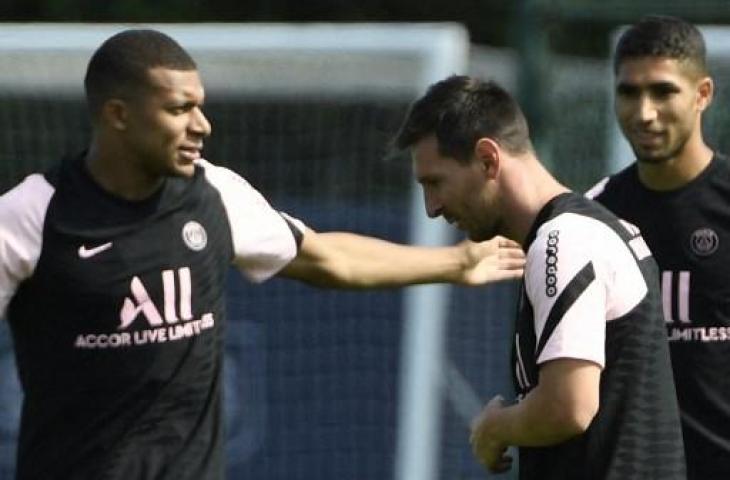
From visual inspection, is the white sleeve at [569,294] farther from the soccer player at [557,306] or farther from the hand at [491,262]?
the hand at [491,262]

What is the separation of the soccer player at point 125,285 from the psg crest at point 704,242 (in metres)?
1.24

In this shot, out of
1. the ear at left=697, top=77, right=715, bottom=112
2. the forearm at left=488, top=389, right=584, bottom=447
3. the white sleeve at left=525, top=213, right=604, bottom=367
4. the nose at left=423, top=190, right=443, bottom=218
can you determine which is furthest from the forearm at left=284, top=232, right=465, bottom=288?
the white sleeve at left=525, top=213, right=604, bottom=367

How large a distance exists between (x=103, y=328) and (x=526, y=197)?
1.16 meters

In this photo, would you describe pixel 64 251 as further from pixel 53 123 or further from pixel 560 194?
pixel 53 123

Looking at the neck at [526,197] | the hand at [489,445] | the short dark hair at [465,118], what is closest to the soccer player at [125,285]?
the short dark hair at [465,118]

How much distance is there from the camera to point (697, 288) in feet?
19.3

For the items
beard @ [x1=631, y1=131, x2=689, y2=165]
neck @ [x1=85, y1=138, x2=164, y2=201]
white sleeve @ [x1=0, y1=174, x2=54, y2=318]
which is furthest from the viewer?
beard @ [x1=631, y1=131, x2=689, y2=165]

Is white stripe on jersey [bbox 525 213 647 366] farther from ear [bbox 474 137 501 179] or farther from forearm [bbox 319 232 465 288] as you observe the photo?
forearm [bbox 319 232 465 288]

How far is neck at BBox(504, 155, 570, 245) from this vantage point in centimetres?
489

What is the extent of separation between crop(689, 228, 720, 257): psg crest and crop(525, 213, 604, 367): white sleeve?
121cm

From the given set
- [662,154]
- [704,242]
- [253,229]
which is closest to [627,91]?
[662,154]

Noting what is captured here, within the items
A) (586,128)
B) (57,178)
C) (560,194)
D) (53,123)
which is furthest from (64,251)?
(586,128)

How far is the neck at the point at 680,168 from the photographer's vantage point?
5.95 m

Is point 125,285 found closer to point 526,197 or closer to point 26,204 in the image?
point 26,204
